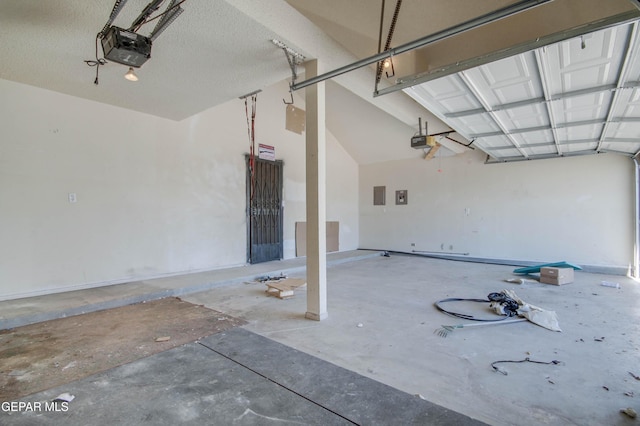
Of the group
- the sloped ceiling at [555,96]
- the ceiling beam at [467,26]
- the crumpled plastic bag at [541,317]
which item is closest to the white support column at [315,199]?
the ceiling beam at [467,26]

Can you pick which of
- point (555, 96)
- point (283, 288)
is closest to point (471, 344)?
point (283, 288)

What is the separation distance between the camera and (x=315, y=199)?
11.6 ft

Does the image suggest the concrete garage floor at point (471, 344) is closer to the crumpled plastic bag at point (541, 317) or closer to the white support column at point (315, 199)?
the crumpled plastic bag at point (541, 317)

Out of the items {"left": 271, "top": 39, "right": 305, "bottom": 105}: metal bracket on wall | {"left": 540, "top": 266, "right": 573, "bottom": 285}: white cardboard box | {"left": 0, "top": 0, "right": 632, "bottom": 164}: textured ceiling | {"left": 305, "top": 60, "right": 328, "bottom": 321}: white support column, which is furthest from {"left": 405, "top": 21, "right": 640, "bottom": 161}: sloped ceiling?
{"left": 540, "top": 266, "right": 573, "bottom": 285}: white cardboard box

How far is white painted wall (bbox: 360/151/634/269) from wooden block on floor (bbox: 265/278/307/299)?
5265 millimetres

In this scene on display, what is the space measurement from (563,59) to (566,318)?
285cm

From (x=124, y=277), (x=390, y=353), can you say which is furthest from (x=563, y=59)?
(x=124, y=277)

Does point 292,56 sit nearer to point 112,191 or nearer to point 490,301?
point 112,191

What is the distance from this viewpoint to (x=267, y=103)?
7.22 metres

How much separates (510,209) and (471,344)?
229 inches

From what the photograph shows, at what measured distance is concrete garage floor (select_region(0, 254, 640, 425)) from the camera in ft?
6.59

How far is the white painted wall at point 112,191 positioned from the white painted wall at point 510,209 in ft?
15.0

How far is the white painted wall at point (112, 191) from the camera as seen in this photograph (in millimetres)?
4129

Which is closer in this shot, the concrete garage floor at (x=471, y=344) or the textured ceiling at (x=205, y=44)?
the concrete garage floor at (x=471, y=344)
